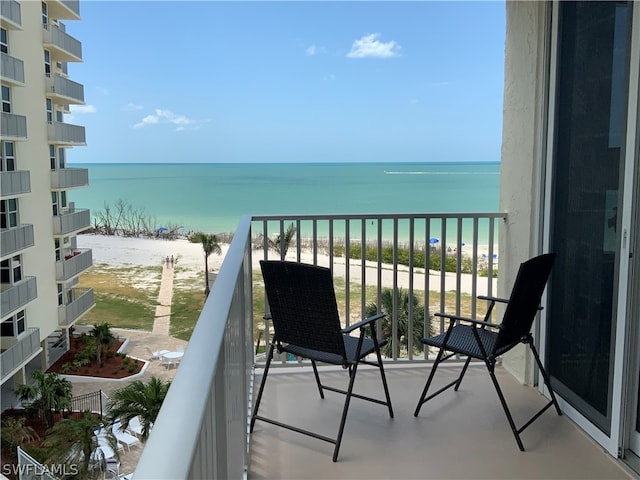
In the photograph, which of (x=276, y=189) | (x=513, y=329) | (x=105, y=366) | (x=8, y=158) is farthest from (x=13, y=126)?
(x=276, y=189)

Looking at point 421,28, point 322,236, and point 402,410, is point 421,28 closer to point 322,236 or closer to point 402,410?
point 322,236

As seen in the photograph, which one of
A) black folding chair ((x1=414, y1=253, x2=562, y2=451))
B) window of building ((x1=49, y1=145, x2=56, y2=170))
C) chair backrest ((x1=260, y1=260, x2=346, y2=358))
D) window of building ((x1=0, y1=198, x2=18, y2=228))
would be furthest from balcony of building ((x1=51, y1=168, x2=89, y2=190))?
black folding chair ((x1=414, y1=253, x2=562, y2=451))

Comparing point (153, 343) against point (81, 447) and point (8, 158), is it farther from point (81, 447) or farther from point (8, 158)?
point (81, 447)

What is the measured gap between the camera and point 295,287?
274 centimetres

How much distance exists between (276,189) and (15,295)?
2042 centimetres

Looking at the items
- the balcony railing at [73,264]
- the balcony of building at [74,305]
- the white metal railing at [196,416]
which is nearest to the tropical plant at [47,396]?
the balcony of building at [74,305]

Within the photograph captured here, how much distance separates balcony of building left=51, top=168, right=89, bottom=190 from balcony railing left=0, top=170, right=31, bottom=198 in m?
1.91

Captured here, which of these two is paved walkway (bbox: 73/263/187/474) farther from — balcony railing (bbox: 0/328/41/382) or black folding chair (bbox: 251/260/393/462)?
black folding chair (bbox: 251/260/393/462)

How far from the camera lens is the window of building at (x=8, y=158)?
55.9 feet

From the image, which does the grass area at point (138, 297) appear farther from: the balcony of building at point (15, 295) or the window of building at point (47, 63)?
the window of building at point (47, 63)

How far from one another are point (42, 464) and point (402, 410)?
12.0 metres

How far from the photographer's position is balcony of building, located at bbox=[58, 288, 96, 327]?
21438 millimetres

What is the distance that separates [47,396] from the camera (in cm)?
1599

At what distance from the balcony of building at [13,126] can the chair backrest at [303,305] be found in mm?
15762
